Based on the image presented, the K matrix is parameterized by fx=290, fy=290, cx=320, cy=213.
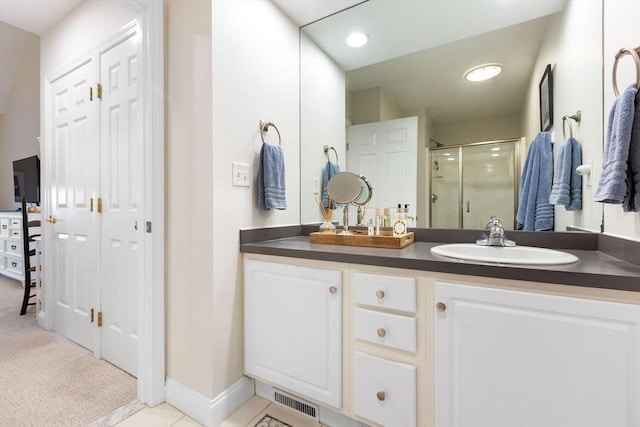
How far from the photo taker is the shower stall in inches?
57.2

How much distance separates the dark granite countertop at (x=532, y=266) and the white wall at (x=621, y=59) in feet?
0.19

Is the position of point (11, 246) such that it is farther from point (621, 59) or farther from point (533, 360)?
point (621, 59)

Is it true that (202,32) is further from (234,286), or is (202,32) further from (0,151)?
(0,151)

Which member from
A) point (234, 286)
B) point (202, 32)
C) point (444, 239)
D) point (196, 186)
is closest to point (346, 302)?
point (234, 286)

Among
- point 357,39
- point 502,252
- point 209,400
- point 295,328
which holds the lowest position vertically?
point 209,400

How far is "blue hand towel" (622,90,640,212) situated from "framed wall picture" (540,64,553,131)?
1.70 ft

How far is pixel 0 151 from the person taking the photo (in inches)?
183

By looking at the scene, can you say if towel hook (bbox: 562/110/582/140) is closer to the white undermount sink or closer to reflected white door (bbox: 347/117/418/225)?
the white undermount sink

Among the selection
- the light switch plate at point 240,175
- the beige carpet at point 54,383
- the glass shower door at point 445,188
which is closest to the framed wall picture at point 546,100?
the glass shower door at point 445,188

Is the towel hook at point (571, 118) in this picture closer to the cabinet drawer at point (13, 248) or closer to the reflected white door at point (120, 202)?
the reflected white door at point (120, 202)

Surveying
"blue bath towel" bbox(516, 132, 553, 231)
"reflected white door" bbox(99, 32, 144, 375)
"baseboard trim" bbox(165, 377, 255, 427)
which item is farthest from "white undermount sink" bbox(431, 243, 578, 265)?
"reflected white door" bbox(99, 32, 144, 375)

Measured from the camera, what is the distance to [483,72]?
151cm

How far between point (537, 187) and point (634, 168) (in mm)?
536

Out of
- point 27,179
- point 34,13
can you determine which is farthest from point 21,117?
point 34,13
